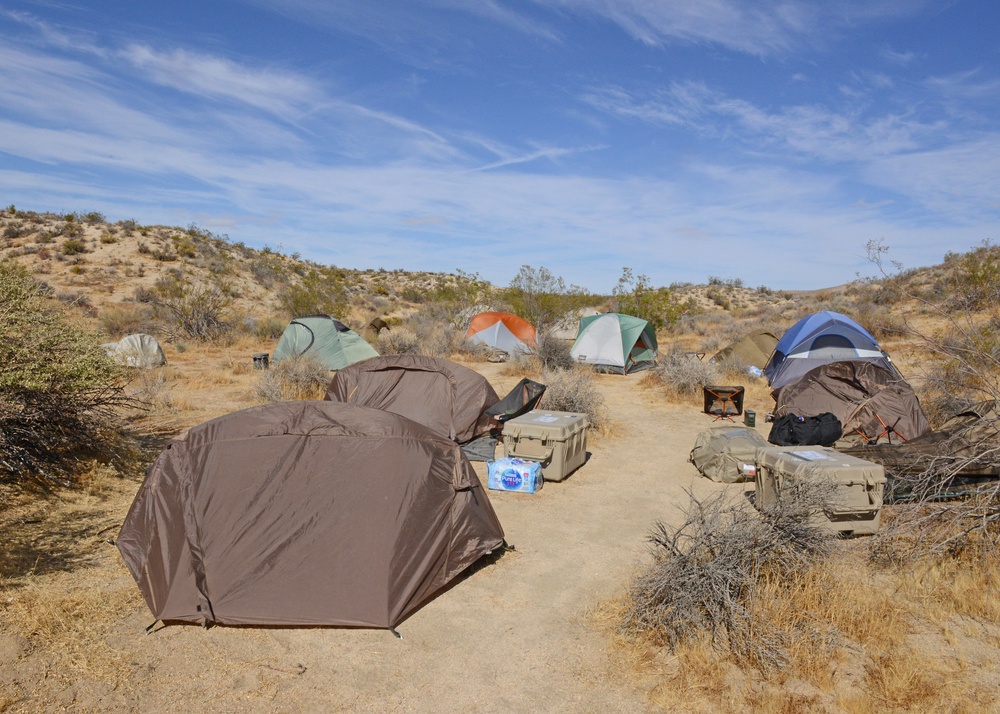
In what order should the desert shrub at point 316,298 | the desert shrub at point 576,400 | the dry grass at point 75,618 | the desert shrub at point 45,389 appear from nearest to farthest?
1. the dry grass at point 75,618
2. the desert shrub at point 45,389
3. the desert shrub at point 576,400
4. the desert shrub at point 316,298

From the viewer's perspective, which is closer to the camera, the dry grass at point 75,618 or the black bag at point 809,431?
the dry grass at point 75,618

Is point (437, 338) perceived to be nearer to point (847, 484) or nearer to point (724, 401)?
point (724, 401)

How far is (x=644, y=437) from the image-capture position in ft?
36.8

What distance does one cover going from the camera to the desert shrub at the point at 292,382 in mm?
12867

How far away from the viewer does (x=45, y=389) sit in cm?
745

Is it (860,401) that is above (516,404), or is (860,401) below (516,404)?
above

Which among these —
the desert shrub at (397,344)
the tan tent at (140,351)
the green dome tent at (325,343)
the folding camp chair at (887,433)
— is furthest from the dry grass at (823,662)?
the desert shrub at (397,344)

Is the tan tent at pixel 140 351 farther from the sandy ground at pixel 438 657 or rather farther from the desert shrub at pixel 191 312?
the sandy ground at pixel 438 657

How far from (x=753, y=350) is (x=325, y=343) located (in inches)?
498

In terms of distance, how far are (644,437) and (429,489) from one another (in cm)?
657

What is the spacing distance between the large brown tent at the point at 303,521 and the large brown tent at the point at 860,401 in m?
7.20

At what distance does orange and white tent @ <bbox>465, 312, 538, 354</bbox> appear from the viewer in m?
21.8

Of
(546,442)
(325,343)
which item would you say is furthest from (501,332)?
(546,442)

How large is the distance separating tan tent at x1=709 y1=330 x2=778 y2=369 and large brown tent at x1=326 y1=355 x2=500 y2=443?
9.50 m
